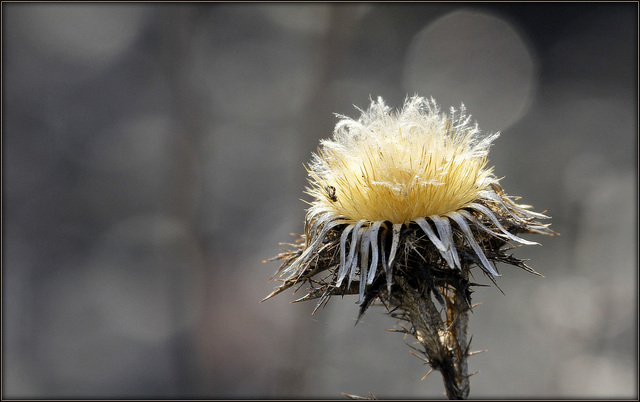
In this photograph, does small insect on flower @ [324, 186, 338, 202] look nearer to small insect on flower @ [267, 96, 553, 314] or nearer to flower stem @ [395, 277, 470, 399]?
small insect on flower @ [267, 96, 553, 314]

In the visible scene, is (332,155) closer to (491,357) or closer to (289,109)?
(491,357)

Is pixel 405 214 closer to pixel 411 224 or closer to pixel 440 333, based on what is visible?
pixel 411 224

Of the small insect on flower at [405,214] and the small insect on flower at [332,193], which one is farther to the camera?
the small insect on flower at [332,193]

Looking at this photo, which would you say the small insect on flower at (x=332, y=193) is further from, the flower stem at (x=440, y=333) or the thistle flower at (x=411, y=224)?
the flower stem at (x=440, y=333)

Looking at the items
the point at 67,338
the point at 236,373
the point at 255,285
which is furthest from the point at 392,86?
the point at 67,338

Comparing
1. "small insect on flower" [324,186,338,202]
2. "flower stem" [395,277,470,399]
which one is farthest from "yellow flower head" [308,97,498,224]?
"flower stem" [395,277,470,399]

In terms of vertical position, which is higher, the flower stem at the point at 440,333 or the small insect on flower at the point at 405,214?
the small insect on flower at the point at 405,214

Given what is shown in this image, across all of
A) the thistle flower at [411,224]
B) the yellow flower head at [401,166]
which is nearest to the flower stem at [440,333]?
the thistle flower at [411,224]

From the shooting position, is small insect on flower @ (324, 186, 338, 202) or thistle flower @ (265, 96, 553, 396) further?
small insect on flower @ (324, 186, 338, 202)

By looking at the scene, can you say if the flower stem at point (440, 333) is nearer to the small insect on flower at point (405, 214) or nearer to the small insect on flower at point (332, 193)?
the small insect on flower at point (405, 214)
